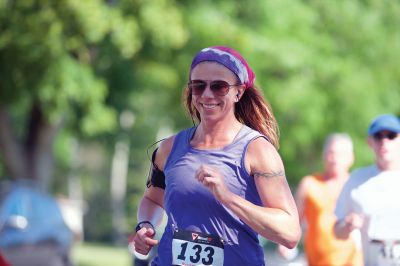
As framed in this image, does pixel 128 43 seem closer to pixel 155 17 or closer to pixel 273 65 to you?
pixel 155 17

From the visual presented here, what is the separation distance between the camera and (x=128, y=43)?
1855cm

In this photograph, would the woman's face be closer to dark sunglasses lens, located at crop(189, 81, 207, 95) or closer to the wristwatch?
dark sunglasses lens, located at crop(189, 81, 207, 95)

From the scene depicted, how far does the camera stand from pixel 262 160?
5.14m

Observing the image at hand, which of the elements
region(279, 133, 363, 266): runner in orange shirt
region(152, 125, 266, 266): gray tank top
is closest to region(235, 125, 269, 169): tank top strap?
region(152, 125, 266, 266): gray tank top

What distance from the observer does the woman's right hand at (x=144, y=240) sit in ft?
17.5

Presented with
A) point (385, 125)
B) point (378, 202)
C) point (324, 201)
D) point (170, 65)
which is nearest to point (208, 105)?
point (378, 202)

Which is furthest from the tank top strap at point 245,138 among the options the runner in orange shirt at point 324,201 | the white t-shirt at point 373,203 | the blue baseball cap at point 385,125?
the runner in orange shirt at point 324,201

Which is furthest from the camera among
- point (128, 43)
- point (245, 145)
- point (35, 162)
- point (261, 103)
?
point (35, 162)

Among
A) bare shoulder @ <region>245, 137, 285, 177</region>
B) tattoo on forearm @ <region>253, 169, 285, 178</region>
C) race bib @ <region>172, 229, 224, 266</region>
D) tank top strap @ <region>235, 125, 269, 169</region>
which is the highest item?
tank top strap @ <region>235, 125, 269, 169</region>

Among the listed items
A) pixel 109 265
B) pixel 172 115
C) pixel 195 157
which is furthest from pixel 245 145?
pixel 109 265

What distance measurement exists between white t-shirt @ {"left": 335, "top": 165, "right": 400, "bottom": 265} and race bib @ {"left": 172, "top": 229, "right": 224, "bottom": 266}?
2590 millimetres

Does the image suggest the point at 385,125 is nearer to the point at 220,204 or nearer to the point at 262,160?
the point at 262,160

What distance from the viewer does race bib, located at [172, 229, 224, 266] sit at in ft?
16.9

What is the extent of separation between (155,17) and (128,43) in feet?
2.05
